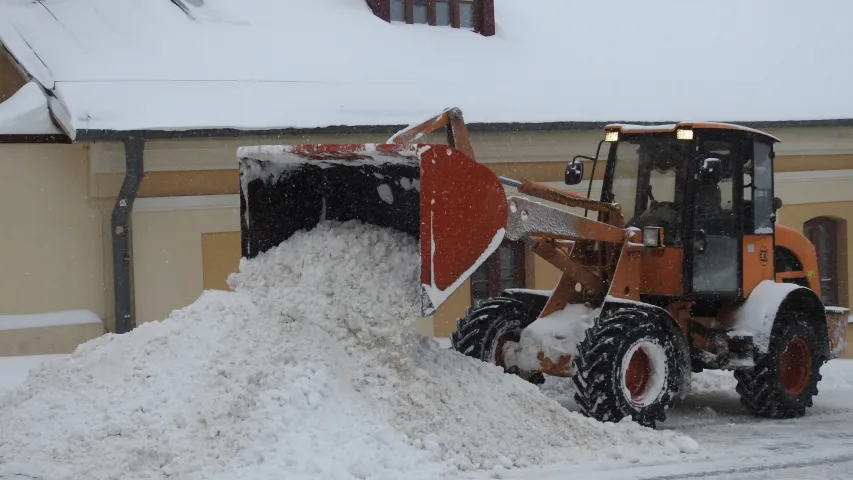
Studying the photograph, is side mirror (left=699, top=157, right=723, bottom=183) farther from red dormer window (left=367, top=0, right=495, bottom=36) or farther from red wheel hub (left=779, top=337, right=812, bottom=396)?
red dormer window (left=367, top=0, right=495, bottom=36)

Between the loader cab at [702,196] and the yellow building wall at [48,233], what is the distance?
18.6 feet

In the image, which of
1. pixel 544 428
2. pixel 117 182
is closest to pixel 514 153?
pixel 117 182

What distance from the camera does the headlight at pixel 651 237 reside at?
9.03m

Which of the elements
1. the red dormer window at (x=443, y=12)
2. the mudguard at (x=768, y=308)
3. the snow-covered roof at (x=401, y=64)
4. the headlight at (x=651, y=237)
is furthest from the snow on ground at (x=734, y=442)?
the red dormer window at (x=443, y=12)

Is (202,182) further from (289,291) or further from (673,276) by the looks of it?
(673,276)

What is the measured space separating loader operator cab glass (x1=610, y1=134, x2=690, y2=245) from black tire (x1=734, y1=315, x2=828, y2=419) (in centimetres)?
118

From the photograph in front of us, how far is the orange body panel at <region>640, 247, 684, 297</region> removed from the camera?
9.08 m

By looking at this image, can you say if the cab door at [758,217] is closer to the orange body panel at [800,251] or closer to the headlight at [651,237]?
the orange body panel at [800,251]

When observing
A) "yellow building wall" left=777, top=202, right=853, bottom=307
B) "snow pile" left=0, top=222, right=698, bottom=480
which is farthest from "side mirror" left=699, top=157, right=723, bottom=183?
"yellow building wall" left=777, top=202, right=853, bottom=307

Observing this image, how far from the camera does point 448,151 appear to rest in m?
7.49

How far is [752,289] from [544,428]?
278 centimetres

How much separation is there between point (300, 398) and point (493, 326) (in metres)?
2.61

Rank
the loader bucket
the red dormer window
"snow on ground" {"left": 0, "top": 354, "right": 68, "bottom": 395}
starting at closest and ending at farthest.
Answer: the loader bucket
"snow on ground" {"left": 0, "top": 354, "right": 68, "bottom": 395}
the red dormer window

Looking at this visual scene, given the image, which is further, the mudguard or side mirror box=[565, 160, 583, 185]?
side mirror box=[565, 160, 583, 185]
